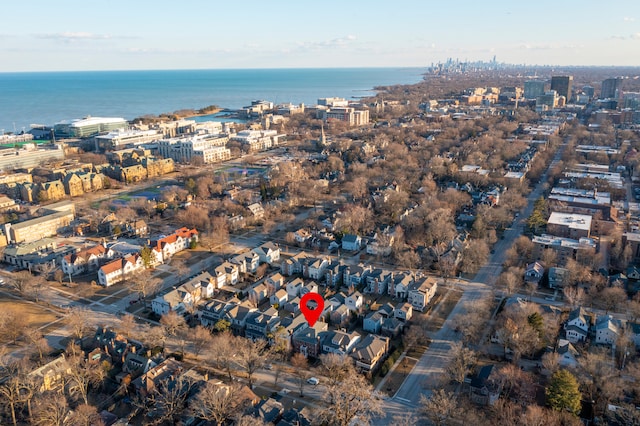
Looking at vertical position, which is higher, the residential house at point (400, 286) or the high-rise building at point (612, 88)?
the high-rise building at point (612, 88)

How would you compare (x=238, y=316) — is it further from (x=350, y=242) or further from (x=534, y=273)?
(x=534, y=273)

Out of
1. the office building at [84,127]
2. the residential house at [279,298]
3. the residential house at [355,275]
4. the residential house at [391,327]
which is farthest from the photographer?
the office building at [84,127]

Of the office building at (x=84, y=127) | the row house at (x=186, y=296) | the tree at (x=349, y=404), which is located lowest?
the tree at (x=349, y=404)

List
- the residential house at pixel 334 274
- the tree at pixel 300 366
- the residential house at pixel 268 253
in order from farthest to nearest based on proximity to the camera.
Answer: the residential house at pixel 268 253 → the residential house at pixel 334 274 → the tree at pixel 300 366

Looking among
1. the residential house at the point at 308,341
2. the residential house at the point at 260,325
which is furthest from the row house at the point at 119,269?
the residential house at the point at 308,341

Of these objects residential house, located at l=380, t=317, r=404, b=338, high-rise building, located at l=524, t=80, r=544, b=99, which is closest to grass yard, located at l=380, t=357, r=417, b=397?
residential house, located at l=380, t=317, r=404, b=338

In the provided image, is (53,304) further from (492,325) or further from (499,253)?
(499,253)

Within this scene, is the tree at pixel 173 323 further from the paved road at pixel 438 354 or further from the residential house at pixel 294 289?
the paved road at pixel 438 354

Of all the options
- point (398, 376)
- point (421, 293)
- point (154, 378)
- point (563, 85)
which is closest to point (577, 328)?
point (421, 293)
